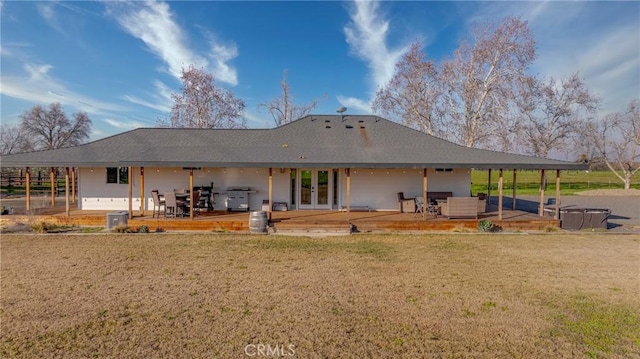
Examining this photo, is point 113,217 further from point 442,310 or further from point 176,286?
point 442,310

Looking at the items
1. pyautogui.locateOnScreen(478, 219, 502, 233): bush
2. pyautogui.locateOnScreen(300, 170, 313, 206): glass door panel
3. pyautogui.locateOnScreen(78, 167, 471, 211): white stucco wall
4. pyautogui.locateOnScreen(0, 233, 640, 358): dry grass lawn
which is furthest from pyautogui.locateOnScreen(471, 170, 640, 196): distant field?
pyautogui.locateOnScreen(0, 233, 640, 358): dry grass lawn

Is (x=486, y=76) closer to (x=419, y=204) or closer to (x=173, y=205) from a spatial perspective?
(x=419, y=204)

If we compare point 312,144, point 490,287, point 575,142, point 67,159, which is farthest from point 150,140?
point 575,142

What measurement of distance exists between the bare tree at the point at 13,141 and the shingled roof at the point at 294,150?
132 feet

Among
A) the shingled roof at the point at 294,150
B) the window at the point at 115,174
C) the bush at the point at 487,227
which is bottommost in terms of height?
the bush at the point at 487,227

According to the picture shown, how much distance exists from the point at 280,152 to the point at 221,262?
21.0ft

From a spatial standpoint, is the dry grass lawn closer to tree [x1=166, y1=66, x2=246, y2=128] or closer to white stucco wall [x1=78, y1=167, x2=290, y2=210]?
white stucco wall [x1=78, y1=167, x2=290, y2=210]

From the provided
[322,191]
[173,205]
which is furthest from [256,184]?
[173,205]

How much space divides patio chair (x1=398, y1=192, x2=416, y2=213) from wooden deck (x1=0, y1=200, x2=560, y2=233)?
121 centimetres

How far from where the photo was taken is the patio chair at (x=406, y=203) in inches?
539

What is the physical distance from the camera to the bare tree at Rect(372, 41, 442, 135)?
2795cm

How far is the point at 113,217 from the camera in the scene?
11.3 meters

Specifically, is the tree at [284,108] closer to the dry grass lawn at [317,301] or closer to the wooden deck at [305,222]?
the wooden deck at [305,222]

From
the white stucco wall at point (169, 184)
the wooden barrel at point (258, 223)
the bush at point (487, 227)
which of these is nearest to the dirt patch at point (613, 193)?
the bush at point (487, 227)
